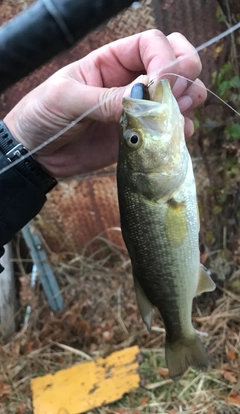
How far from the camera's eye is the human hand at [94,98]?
122 cm

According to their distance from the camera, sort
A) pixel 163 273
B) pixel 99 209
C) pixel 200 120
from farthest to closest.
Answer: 1. pixel 99 209
2. pixel 200 120
3. pixel 163 273

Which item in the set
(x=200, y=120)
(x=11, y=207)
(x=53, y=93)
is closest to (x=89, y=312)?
(x=200, y=120)

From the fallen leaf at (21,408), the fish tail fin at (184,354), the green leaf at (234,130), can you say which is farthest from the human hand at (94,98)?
the fallen leaf at (21,408)

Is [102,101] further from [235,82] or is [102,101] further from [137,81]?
[235,82]

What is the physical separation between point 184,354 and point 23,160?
77 centimetres

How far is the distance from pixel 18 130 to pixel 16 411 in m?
1.57

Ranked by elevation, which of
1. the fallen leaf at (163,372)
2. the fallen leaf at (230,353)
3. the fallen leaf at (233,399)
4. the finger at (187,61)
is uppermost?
the finger at (187,61)

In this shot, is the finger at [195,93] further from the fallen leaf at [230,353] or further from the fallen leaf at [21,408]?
the fallen leaf at [21,408]

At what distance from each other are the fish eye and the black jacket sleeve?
46cm

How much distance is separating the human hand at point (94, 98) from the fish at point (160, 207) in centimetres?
13

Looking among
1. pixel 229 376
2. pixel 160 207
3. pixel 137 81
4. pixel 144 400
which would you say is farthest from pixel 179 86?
pixel 144 400

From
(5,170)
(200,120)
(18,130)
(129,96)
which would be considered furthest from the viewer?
(200,120)

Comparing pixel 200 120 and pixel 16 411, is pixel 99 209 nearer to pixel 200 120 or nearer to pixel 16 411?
pixel 200 120

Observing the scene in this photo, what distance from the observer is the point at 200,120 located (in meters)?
2.31
